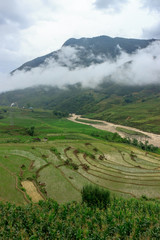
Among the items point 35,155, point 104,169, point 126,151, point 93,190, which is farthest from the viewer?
point 126,151

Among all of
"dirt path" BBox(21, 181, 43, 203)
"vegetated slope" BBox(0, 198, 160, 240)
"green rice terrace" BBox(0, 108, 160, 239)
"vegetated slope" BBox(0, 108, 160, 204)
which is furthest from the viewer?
"vegetated slope" BBox(0, 108, 160, 204)

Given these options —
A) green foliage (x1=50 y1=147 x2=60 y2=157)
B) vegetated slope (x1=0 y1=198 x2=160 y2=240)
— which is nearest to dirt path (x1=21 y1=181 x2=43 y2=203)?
vegetated slope (x1=0 y1=198 x2=160 y2=240)

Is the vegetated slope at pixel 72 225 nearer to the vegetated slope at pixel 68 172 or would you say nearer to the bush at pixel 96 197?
the bush at pixel 96 197

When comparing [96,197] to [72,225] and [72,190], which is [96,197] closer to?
[72,225]

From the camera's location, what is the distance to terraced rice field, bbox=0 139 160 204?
135ft

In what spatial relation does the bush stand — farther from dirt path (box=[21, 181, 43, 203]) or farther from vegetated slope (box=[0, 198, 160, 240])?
dirt path (box=[21, 181, 43, 203])

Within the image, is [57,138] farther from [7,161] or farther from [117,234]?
[117,234]

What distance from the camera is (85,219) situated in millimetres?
25375

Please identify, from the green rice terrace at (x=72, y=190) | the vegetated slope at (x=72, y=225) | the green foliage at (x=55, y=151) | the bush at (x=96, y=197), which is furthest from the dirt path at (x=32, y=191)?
the green foliage at (x=55, y=151)

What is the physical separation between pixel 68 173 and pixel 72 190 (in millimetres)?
9864

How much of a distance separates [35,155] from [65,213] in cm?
4033

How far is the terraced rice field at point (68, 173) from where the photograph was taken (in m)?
41.3

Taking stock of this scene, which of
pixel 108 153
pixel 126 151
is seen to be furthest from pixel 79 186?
pixel 126 151

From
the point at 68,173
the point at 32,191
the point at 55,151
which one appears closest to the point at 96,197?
the point at 32,191
